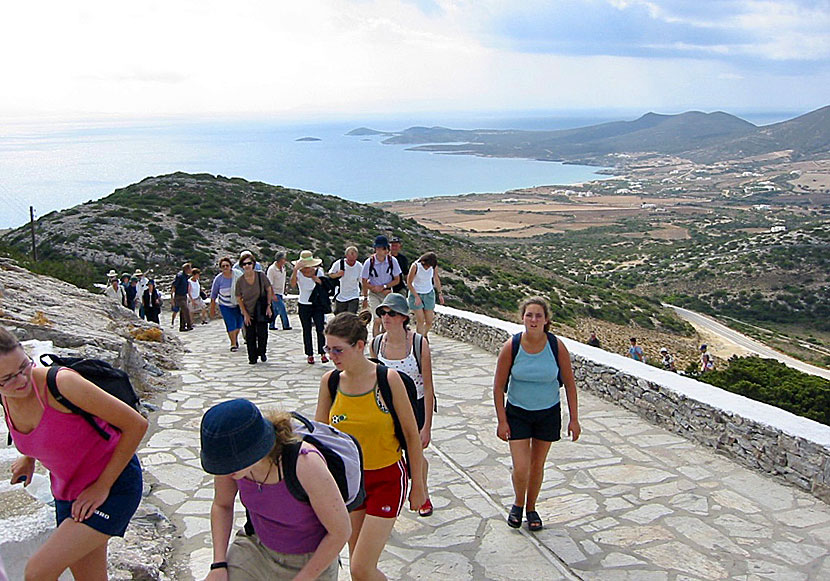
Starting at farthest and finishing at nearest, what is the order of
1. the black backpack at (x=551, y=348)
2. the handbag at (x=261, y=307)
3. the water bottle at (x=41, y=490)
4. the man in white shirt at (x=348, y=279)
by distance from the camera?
the handbag at (x=261, y=307) → the man in white shirt at (x=348, y=279) → the black backpack at (x=551, y=348) → the water bottle at (x=41, y=490)

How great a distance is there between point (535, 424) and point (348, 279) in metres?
4.94

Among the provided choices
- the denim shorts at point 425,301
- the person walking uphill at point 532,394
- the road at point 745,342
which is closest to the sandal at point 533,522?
the person walking uphill at point 532,394

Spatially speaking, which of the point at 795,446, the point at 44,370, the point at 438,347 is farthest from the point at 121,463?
the point at 438,347

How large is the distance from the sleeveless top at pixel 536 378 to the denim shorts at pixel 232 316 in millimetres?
6498

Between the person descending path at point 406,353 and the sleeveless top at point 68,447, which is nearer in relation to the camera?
the sleeveless top at point 68,447

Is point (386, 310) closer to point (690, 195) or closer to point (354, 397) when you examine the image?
point (354, 397)

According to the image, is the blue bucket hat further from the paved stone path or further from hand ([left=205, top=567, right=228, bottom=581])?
the paved stone path

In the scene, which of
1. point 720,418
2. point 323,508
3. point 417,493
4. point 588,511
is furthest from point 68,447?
point 720,418

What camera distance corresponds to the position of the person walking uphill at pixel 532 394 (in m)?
4.54

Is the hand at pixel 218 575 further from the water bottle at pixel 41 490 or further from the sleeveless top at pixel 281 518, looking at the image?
the water bottle at pixel 41 490

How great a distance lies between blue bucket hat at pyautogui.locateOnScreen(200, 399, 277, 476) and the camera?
2225 millimetres

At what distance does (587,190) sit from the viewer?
6836 inches

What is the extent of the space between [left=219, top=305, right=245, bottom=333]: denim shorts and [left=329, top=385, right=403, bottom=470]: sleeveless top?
718 centimetres

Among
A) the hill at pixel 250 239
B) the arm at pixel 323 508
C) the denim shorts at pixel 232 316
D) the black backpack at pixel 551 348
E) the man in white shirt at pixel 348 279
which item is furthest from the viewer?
the hill at pixel 250 239
